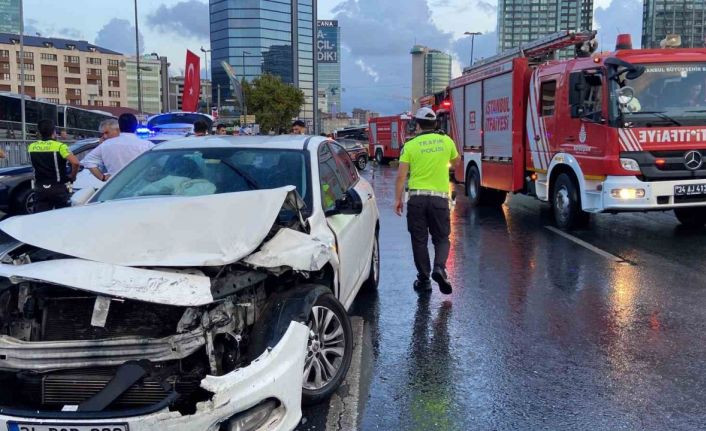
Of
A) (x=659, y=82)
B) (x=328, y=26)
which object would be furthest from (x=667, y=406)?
(x=328, y=26)

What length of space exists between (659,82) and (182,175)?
7214 mm

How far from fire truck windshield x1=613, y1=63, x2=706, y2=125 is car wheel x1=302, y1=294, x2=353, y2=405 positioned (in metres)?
6.62

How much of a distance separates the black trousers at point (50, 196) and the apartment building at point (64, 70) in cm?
11599

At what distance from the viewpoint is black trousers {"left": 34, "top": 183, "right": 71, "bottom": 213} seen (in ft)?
26.6

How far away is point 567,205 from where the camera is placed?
10.2 metres

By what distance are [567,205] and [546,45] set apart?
11.6 ft

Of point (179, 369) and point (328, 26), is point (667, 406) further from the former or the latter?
point (328, 26)

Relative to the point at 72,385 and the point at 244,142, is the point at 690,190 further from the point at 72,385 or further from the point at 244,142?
the point at 72,385

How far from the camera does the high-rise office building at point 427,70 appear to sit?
84750 mm

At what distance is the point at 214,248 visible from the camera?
335cm

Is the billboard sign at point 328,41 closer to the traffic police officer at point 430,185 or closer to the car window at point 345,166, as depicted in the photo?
the car window at point 345,166

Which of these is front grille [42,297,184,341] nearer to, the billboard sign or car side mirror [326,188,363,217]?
car side mirror [326,188,363,217]

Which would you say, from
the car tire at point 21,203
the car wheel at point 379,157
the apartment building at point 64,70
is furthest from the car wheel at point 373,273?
the apartment building at point 64,70

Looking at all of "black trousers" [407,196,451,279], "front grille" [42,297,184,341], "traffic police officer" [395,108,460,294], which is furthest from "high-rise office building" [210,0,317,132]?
"front grille" [42,297,184,341]
